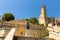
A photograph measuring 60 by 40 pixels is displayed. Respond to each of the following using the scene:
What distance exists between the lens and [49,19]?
50125 mm

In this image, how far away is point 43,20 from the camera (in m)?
47.0

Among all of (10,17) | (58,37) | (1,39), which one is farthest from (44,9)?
(1,39)

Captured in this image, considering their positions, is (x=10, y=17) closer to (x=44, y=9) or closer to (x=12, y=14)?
(x=12, y=14)

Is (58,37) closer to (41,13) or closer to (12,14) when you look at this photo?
(12,14)

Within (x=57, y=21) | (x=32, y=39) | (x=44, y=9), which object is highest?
(x=44, y=9)

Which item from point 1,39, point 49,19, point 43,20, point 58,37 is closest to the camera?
point 1,39

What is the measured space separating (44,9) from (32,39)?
1504 inches

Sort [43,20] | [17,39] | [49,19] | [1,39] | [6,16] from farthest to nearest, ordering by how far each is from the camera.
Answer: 1. [49,19]
2. [43,20]
3. [6,16]
4. [17,39]
5. [1,39]

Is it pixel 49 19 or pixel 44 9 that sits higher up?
pixel 44 9

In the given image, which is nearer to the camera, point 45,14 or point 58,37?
point 58,37

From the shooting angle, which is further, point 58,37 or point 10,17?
point 10,17

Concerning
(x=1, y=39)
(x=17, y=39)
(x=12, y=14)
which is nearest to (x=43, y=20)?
(x=12, y=14)

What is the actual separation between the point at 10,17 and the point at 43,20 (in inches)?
396

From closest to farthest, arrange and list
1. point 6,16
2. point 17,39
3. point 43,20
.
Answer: point 17,39 < point 6,16 < point 43,20
